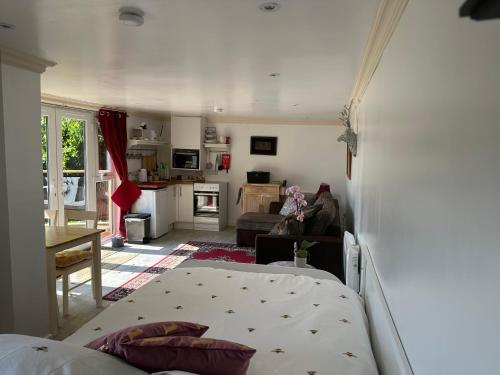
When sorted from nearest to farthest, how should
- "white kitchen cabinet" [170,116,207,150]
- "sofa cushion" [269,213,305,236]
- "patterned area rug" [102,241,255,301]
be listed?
1. "sofa cushion" [269,213,305,236]
2. "patterned area rug" [102,241,255,301]
3. "white kitchen cabinet" [170,116,207,150]

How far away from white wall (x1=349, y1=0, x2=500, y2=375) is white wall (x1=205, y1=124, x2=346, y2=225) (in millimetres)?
5441

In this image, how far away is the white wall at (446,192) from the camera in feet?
2.06

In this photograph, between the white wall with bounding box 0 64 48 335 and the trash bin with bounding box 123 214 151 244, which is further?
the trash bin with bounding box 123 214 151 244

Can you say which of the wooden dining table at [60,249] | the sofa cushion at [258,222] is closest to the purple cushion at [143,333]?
the wooden dining table at [60,249]

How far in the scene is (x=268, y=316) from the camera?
1.88m

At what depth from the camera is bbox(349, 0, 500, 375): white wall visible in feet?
2.06

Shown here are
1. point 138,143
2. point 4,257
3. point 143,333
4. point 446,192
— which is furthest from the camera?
point 138,143

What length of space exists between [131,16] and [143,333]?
1.42 m

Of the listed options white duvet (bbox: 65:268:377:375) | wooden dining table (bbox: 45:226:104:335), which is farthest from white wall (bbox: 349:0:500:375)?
wooden dining table (bbox: 45:226:104:335)

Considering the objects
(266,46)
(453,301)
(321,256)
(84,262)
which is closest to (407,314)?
(453,301)

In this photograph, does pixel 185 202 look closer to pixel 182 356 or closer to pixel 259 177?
pixel 259 177

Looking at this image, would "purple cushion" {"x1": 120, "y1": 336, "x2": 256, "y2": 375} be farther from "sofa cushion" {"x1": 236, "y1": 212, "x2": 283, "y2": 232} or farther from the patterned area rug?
"sofa cushion" {"x1": 236, "y1": 212, "x2": 283, "y2": 232}

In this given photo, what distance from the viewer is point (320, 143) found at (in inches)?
275

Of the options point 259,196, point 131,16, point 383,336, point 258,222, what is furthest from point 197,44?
point 259,196
